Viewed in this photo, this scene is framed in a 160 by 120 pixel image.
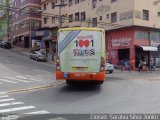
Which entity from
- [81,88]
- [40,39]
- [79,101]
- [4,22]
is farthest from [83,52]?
[4,22]

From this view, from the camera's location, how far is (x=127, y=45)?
45656 mm

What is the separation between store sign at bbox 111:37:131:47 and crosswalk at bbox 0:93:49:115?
3223 centimetres

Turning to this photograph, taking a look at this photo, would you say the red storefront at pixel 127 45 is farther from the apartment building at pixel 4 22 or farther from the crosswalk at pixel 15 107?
the apartment building at pixel 4 22

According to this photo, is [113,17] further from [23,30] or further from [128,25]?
[23,30]

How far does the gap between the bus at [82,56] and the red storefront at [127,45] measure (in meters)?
27.4

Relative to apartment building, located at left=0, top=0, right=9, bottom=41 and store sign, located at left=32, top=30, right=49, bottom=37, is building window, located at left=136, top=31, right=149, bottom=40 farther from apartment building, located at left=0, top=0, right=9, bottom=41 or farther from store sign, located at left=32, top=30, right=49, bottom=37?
apartment building, located at left=0, top=0, right=9, bottom=41

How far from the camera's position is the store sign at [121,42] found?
4557 centimetres

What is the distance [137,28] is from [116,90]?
94.0 ft

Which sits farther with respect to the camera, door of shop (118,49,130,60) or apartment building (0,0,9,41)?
apartment building (0,0,9,41)

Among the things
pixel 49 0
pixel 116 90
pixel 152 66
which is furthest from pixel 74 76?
pixel 49 0

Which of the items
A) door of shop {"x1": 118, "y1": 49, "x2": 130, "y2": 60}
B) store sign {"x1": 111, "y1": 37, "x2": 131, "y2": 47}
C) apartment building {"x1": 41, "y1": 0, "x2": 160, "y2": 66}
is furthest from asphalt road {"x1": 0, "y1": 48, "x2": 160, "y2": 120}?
door of shop {"x1": 118, "y1": 49, "x2": 130, "y2": 60}

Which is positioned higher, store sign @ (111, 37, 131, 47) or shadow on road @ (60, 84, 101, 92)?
store sign @ (111, 37, 131, 47)

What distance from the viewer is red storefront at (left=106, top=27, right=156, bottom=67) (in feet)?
148

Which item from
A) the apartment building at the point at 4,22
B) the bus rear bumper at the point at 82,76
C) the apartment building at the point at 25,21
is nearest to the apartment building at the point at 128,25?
the apartment building at the point at 25,21
